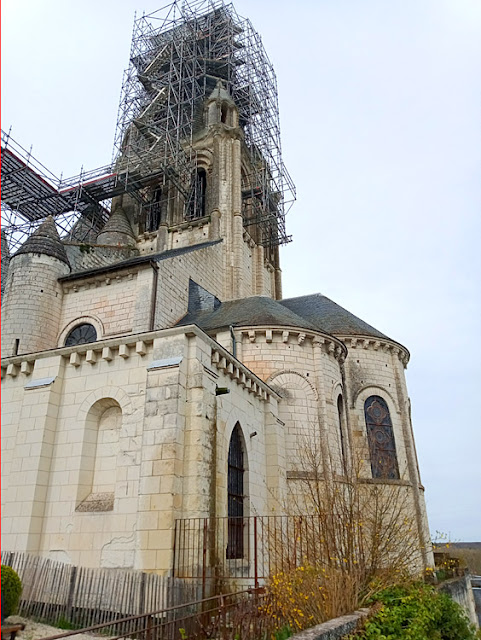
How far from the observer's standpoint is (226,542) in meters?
9.55

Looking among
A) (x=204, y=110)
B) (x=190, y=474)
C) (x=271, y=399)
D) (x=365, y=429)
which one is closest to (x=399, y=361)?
(x=365, y=429)

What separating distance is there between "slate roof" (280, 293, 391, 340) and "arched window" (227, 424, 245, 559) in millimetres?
6980

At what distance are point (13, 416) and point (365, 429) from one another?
11368mm

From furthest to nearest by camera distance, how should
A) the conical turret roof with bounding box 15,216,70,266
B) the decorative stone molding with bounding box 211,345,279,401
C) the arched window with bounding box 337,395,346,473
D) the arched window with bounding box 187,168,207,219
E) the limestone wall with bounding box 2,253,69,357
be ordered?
the arched window with bounding box 187,168,207,219 → the conical turret roof with bounding box 15,216,70,266 → the limestone wall with bounding box 2,253,69,357 → the arched window with bounding box 337,395,346,473 → the decorative stone molding with bounding box 211,345,279,401

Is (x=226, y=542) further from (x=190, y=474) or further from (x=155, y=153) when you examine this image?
(x=155, y=153)

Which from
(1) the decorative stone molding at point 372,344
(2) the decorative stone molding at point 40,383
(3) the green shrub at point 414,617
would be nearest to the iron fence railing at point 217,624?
(3) the green shrub at point 414,617

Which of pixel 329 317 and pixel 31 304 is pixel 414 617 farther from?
pixel 31 304

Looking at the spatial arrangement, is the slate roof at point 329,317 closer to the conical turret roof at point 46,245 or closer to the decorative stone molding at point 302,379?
the decorative stone molding at point 302,379

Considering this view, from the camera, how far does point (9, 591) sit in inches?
281

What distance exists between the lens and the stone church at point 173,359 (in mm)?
9211

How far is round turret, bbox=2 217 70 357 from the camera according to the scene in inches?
671

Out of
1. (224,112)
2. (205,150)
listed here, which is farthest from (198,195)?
(224,112)

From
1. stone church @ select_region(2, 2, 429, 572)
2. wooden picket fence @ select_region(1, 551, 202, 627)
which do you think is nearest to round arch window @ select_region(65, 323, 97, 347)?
stone church @ select_region(2, 2, 429, 572)

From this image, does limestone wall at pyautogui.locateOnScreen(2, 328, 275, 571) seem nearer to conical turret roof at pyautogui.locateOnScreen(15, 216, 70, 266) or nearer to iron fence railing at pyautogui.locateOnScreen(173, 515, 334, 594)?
iron fence railing at pyautogui.locateOnScreen(173, 515, 334, 594)
